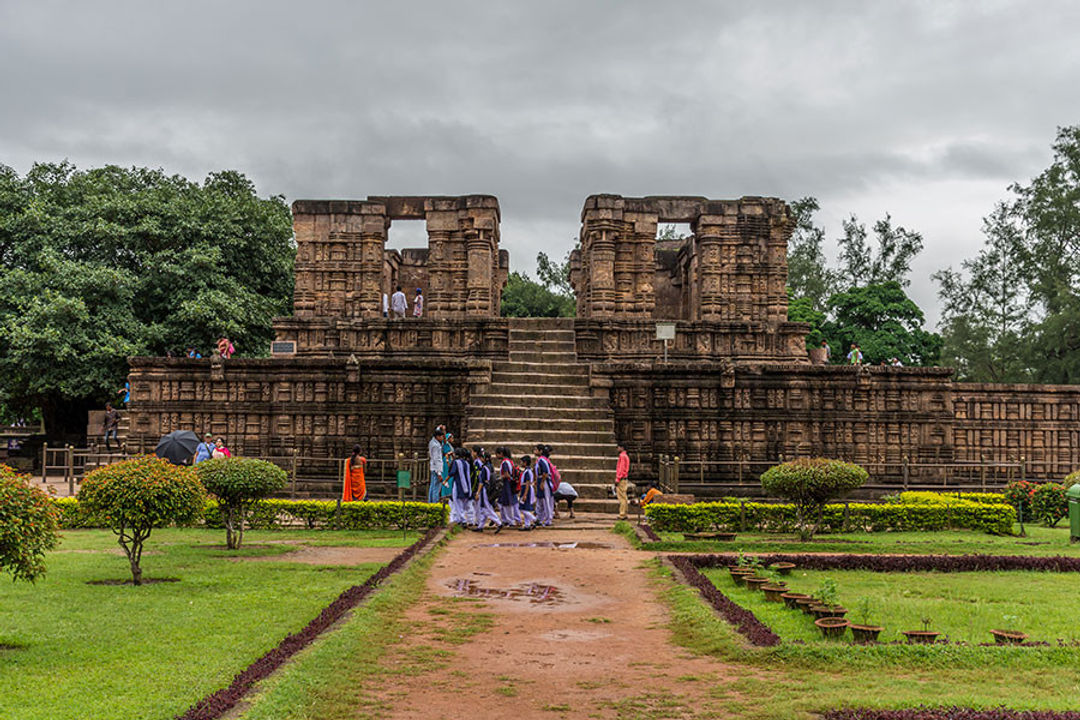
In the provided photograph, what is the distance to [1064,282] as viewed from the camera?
3397 centimetres

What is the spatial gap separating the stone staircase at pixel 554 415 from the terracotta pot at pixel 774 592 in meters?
7.41

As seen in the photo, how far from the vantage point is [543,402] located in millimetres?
18969

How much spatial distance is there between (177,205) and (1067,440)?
78.1 feet

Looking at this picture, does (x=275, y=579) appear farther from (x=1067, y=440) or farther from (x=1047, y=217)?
(x=1047, y=217)

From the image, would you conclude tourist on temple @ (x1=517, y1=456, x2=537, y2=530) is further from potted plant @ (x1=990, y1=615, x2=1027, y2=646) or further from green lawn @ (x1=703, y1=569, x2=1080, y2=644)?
potted plant @ (x1=990, y1=615, x2=1027, y2=646)

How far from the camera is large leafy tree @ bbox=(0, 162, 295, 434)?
23.9m

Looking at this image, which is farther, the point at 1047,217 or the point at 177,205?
the point at 1047,217

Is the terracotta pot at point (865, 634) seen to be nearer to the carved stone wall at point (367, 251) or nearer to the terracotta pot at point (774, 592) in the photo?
the terracotta pot at point (774, 592)

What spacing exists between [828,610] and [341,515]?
857cm

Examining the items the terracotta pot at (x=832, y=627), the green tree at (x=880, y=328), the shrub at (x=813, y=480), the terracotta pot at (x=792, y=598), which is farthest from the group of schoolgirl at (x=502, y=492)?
the green tree at (x=880, y=328)

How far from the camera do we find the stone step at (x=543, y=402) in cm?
1873

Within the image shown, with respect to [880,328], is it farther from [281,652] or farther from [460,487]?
[281,652]

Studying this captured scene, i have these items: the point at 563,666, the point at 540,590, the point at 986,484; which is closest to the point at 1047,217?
the point at 986,484

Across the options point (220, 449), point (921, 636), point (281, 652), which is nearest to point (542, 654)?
point (281, 652)
